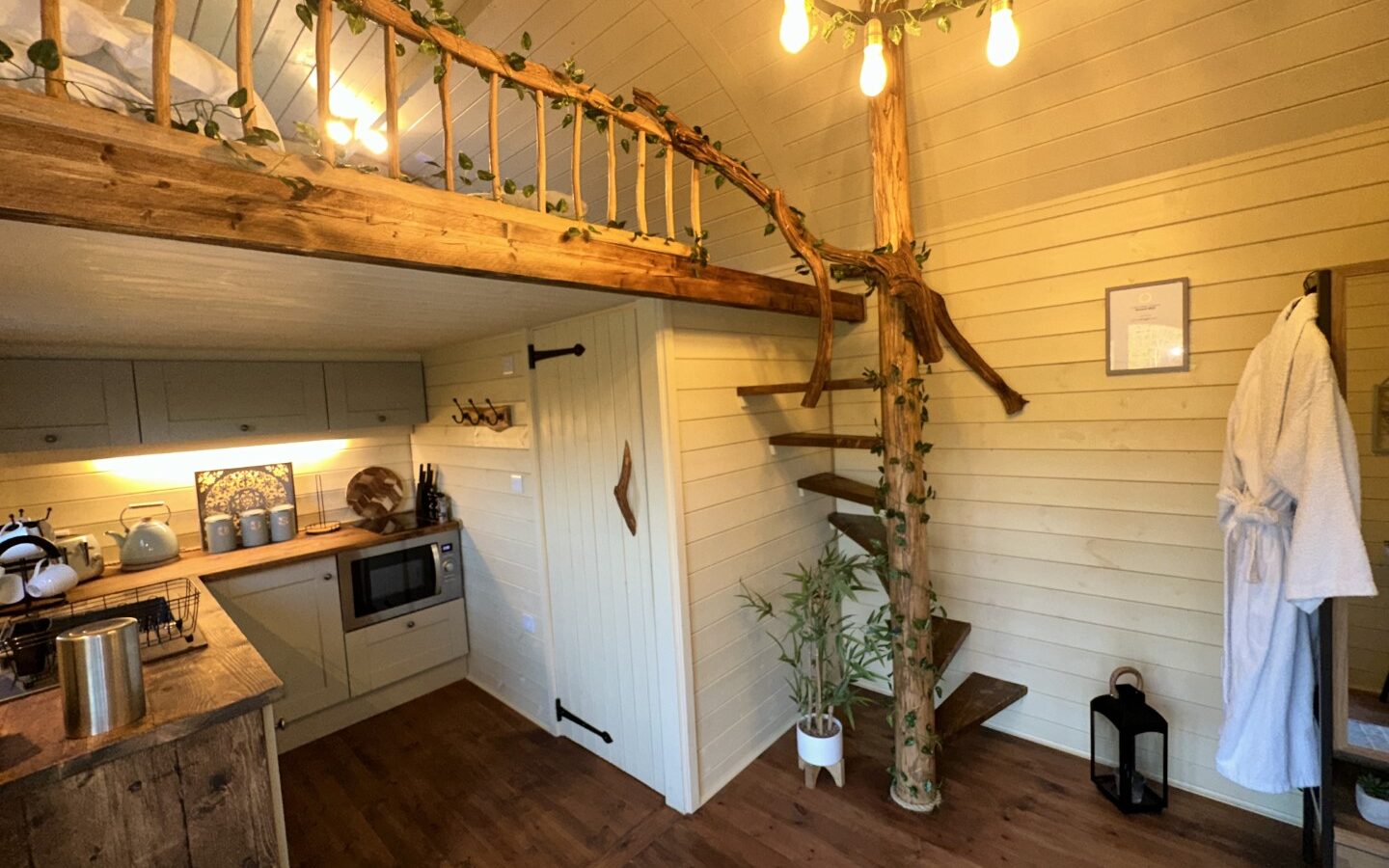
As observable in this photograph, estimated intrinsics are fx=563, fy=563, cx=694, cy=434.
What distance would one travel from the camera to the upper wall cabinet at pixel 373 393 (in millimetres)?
3299

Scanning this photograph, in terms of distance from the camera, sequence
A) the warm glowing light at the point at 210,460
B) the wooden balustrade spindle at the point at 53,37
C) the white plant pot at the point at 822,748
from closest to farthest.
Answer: the wooden balustrade spindle at the point at 53,37, the white plant pot at the point at 822,748, the warm glowing light at the point at 210,460

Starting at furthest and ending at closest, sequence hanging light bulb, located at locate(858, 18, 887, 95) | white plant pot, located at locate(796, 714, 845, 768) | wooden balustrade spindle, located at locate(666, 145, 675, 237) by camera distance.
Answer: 1. white plant pot, located at locate(796, 714, 845, 768)
2. wooden balustrade spindle, located at locate(666, 145, 675, 237)
3. hanging light bulb, located at locate(858, 18, 887, 95)

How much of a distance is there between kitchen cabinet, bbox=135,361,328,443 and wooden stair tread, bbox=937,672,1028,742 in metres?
3.54

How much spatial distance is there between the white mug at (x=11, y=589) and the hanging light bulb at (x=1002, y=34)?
12.2 feet

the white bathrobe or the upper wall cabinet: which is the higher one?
the upper wall cabinet

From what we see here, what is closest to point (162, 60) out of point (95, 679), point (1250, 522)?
point (95, 679)

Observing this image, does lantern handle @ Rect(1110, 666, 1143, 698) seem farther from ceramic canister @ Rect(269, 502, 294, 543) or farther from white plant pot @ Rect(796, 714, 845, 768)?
ceramic canister @ Rect(269, 502, 294, 543)

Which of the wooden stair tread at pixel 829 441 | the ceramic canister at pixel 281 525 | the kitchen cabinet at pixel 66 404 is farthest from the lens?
the ceramic canister at pixel 281 525

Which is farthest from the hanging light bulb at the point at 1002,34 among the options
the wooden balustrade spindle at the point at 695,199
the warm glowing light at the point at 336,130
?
the warm glowing light at the point at 336,130

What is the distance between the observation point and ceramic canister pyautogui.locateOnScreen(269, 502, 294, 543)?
3.08 m

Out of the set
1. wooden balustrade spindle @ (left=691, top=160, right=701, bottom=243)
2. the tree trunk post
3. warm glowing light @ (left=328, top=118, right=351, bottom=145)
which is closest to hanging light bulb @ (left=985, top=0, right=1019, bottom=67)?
the tree trunk post

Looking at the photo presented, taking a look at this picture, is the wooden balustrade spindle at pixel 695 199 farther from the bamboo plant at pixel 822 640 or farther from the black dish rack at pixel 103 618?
the black dish rack at pixel 103 618

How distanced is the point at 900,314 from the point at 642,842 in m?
2.22

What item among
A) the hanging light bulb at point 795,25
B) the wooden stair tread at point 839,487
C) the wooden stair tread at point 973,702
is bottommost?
the wooden stair tread at point 973,702
